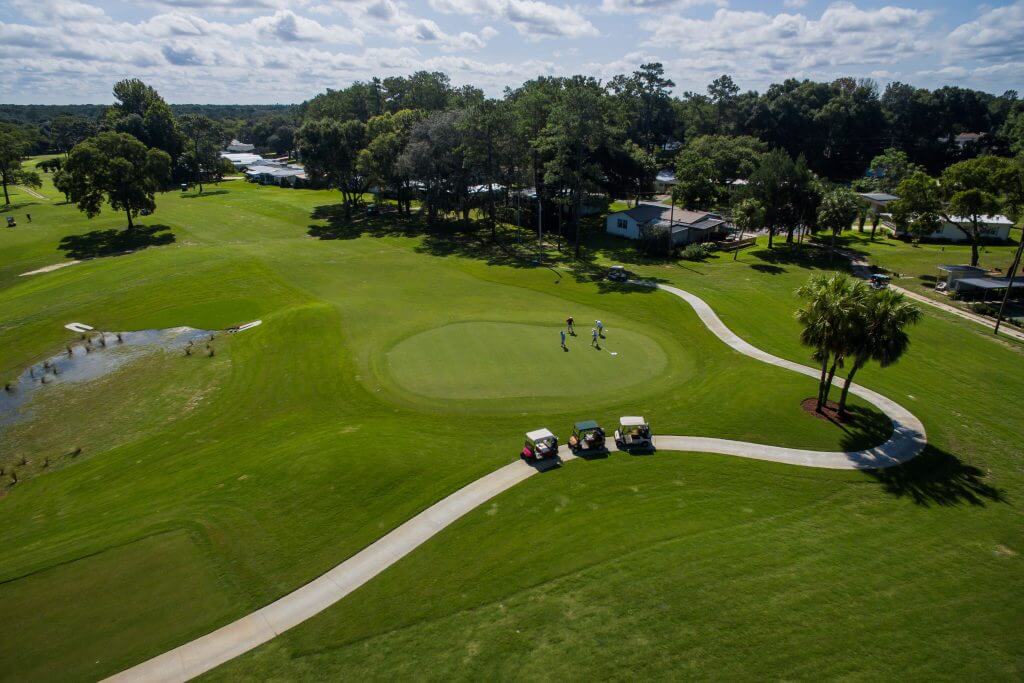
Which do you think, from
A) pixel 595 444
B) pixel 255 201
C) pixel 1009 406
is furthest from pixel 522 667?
pixel 255 201

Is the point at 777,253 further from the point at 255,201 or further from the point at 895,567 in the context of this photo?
the point at 255,201

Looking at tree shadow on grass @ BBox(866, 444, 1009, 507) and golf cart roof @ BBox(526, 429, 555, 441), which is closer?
tree shadow on grass @ BBox(866, 444, 1009, 507)

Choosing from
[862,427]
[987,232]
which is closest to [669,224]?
[987,232]

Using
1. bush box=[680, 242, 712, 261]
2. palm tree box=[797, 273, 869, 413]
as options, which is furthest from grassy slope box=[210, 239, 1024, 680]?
bush box=[680, 242, 712, 261]

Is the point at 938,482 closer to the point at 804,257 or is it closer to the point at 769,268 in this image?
the point at 769,268

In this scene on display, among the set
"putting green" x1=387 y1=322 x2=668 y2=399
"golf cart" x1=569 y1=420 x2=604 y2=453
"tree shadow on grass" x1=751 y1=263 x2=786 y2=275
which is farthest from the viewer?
"tree shadow on grass" x1=751 y1=263 x2=786 y2=275

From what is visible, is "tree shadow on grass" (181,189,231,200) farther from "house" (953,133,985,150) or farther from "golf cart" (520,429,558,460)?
"house" (953,133,985,150)
